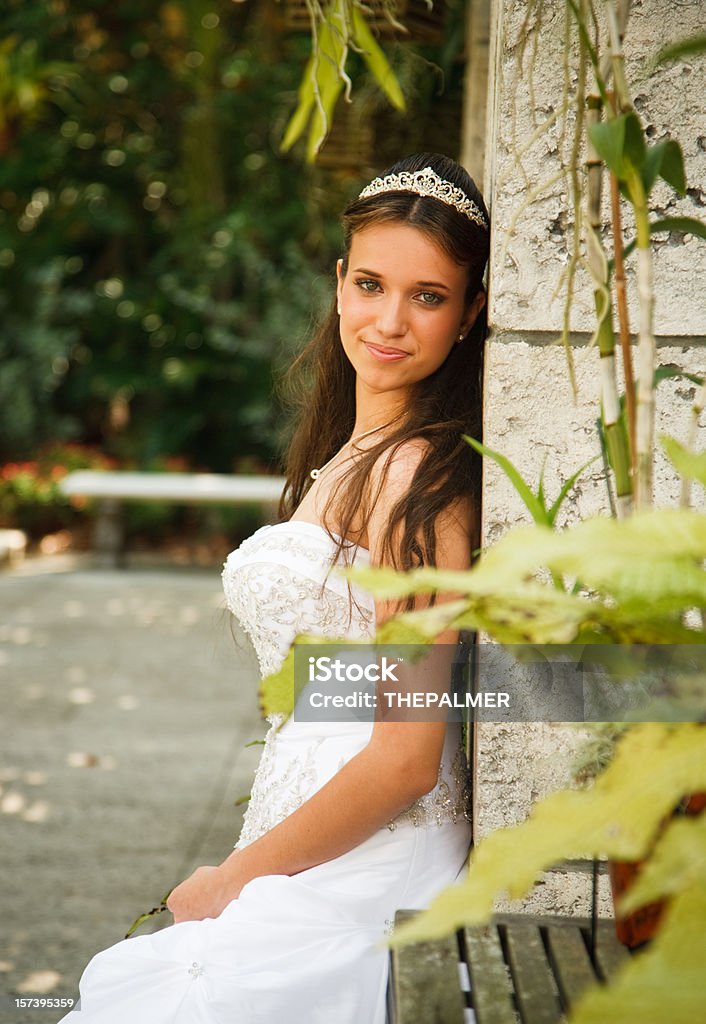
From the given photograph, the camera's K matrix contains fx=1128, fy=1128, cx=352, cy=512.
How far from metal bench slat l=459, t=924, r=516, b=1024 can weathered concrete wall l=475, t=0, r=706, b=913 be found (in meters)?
0.32

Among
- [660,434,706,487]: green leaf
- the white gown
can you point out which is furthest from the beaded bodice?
[660,434,706,487]: green leaf

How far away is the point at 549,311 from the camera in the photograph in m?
1.67

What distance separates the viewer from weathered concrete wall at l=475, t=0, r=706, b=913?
165cm

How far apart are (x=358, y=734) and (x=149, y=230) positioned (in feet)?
30.3

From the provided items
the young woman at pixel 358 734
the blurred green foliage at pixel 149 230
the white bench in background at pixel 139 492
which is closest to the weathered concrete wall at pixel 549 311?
the young woman at pixel 358 734

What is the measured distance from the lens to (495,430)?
1697mm

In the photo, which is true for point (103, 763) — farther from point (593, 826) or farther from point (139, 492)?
point (593, 826)

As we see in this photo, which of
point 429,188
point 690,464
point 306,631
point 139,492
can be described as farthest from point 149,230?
point 690,464

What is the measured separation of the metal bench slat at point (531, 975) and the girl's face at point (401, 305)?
938 mm

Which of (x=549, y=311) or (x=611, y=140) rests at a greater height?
(x=611, y=140)

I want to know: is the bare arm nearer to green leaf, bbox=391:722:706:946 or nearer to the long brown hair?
the long brown hair

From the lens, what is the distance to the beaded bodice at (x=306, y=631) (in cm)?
183

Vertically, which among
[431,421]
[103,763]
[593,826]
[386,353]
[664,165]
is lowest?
[103,763]

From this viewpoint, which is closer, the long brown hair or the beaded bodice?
the long brown hair
